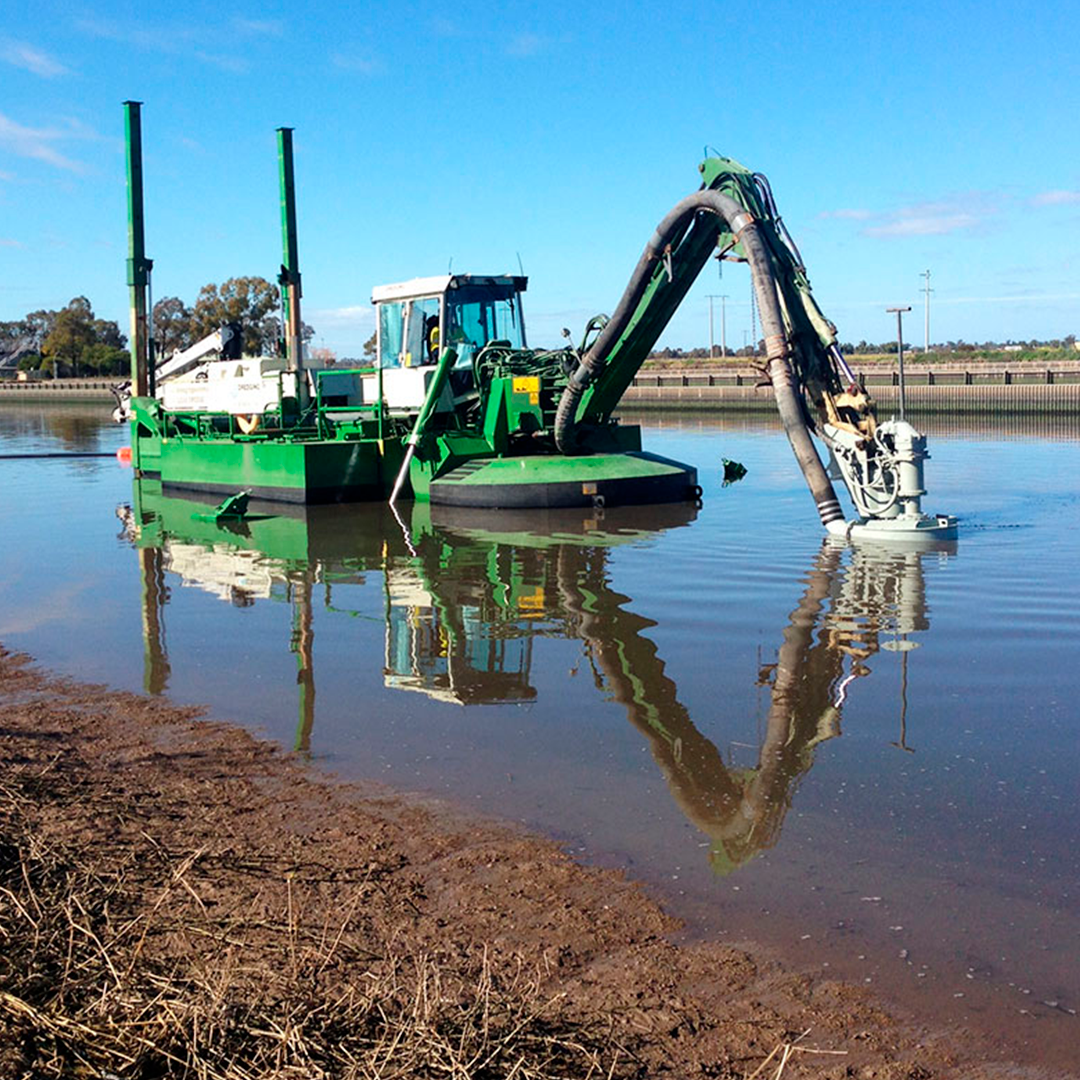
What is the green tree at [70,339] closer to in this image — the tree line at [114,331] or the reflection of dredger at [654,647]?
the tree line at [114,331]

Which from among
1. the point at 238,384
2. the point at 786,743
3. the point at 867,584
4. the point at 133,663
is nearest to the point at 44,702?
the point at 133,663

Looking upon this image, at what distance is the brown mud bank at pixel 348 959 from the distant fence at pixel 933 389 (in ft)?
138

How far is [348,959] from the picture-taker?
4246 mm

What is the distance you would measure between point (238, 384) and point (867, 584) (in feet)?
51.2

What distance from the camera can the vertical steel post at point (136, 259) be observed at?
92.0 ft

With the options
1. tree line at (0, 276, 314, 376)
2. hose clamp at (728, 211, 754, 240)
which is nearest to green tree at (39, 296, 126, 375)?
tree line at (0, 276, 314, 376)

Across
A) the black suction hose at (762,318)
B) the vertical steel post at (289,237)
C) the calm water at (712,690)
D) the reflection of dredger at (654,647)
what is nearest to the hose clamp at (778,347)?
the black suction hose at (762,318)

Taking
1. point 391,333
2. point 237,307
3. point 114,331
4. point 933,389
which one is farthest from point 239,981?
point 114,331

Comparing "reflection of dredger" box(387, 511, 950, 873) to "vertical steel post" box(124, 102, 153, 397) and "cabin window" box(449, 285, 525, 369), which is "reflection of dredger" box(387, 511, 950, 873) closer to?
"cabin window" box(449, 285, 525, 369)

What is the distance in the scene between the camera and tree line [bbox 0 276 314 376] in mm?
81375

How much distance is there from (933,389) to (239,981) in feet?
157

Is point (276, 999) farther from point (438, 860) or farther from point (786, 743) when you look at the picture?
point (786, 743)

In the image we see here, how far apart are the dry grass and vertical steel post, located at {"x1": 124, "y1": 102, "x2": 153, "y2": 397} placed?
24.5 meters

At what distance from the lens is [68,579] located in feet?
44.3
